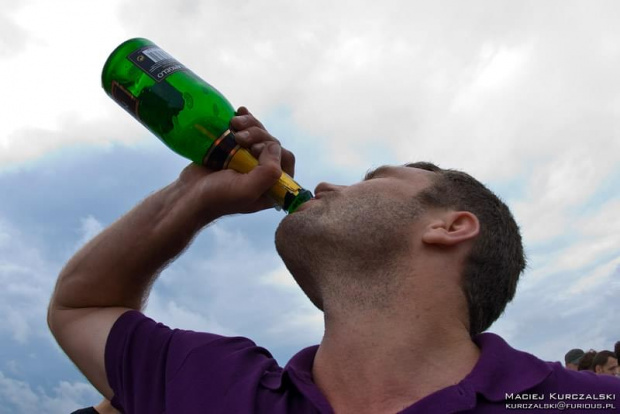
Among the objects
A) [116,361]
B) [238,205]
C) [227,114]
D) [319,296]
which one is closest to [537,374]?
[319,296]

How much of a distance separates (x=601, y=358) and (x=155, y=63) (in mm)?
4358

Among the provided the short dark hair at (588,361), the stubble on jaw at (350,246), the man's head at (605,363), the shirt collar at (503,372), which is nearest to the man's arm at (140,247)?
the stubble on jaw at (350,246)

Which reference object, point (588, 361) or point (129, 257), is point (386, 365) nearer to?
point (129, 257)

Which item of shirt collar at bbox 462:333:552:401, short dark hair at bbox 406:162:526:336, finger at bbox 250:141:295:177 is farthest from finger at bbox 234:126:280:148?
shirt collar at bbox 462:333:552:401

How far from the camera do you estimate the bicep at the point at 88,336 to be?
1.98 meters

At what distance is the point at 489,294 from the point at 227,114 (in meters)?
1.20

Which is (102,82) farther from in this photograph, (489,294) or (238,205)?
(489,294)

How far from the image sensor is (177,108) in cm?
216

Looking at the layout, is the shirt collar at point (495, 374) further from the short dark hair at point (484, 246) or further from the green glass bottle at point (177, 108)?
the green glass bottle at point (177, 108)

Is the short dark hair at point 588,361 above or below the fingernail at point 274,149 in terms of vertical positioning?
below

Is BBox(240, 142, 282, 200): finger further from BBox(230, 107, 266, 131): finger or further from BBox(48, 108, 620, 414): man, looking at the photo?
BBox(230, 107, 266, 131): finger

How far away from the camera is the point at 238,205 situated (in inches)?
83.5

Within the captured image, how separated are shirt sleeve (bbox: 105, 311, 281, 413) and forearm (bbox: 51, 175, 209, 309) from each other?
17 cm

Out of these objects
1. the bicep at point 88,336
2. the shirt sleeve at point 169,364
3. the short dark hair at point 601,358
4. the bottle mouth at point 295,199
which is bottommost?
the shirt sleeve at point 169,364
